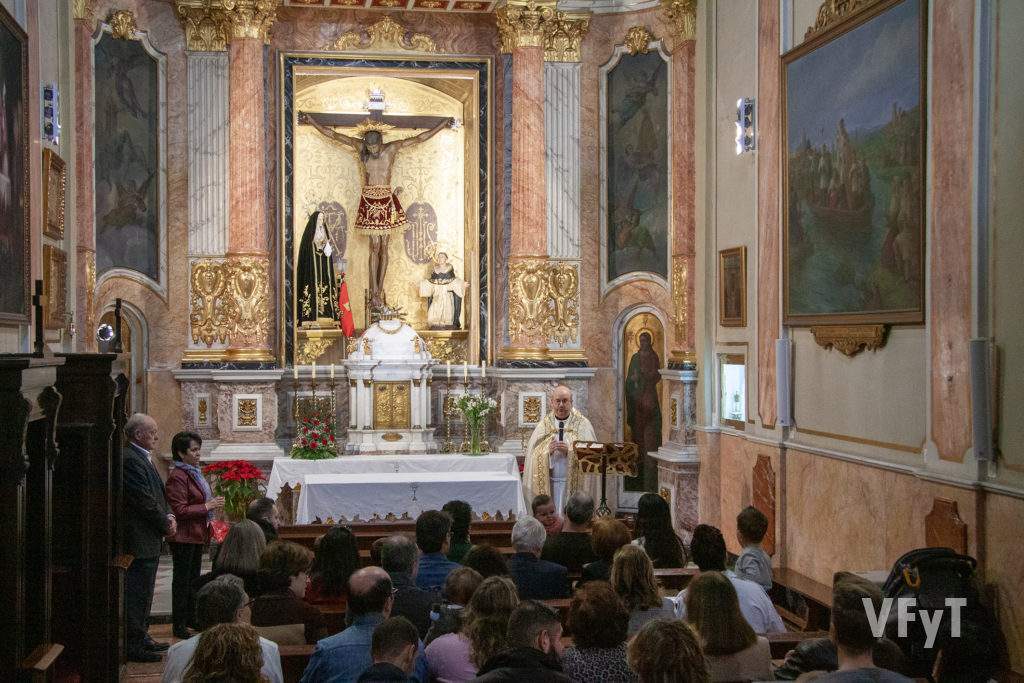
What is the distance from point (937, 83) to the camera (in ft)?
29.2

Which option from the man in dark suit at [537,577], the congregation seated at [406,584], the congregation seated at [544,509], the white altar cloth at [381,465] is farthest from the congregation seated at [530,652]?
the white altar cloth at [381,465]

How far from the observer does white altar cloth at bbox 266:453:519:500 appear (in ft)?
47.4

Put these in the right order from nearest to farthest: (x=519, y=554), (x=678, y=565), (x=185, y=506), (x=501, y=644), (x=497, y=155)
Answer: (x=501, y=644) → (x=519, y=554) → (x=678, y=565) → (x=185, y=506) → (x=497, y=155)

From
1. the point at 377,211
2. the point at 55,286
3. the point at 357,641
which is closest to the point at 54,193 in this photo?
the point at 55,286

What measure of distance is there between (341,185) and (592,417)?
518cm

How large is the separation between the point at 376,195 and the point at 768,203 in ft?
22.2

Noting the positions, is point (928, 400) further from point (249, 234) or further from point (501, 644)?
point (249, 234)

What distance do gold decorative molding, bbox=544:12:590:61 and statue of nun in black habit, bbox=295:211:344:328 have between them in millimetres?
4145

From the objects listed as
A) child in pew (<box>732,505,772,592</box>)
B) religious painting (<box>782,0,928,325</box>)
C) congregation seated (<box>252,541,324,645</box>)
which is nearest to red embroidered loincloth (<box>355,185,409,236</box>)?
religious painting (<box>782,0,928,325</box>)

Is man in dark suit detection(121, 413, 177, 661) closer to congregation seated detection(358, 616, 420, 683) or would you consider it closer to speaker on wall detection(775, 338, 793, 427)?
congregation seated detection(358, 616, 420, 683)

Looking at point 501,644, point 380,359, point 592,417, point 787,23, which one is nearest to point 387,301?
point 380,359

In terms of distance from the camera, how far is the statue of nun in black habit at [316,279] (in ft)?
55.6

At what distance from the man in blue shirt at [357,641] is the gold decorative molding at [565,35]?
1215 centimetres

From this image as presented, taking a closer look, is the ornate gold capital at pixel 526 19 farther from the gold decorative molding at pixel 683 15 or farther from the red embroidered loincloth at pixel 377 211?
the red embroidered loincloth at pixel 377 211
